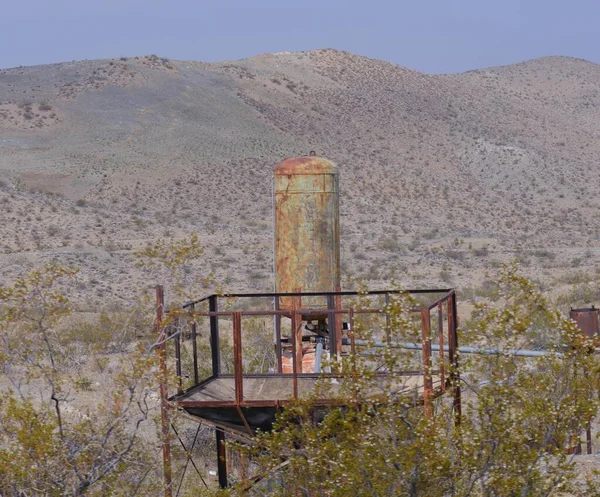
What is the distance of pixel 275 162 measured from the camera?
219ft

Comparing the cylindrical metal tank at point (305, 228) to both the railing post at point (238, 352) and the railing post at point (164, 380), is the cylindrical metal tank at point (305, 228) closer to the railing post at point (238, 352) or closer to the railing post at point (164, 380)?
the railing post at point (238, 352)

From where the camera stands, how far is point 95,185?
58.3m

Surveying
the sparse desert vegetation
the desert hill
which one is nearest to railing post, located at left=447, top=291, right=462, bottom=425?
the sparse desert vegetation

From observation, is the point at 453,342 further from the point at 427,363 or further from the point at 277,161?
the point at 277,161

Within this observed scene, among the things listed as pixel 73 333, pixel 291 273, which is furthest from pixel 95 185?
pixel 291 273

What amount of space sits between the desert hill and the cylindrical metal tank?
21.7 metres

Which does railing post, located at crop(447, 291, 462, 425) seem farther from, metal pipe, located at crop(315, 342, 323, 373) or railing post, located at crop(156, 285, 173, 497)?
railing post, located at crop(156, 285, 173, 497)

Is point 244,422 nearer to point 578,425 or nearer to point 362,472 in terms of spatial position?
point 362,472

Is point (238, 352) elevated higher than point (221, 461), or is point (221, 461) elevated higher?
point (238, 352)

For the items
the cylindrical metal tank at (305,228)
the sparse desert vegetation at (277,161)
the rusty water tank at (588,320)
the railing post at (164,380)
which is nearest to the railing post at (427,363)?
the railing post at (164,380)

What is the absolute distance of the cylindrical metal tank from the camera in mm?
13227

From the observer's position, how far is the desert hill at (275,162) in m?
44.6

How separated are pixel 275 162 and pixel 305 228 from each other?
5380 centimetres

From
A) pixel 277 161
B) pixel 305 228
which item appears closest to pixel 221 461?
pixel 305 228
